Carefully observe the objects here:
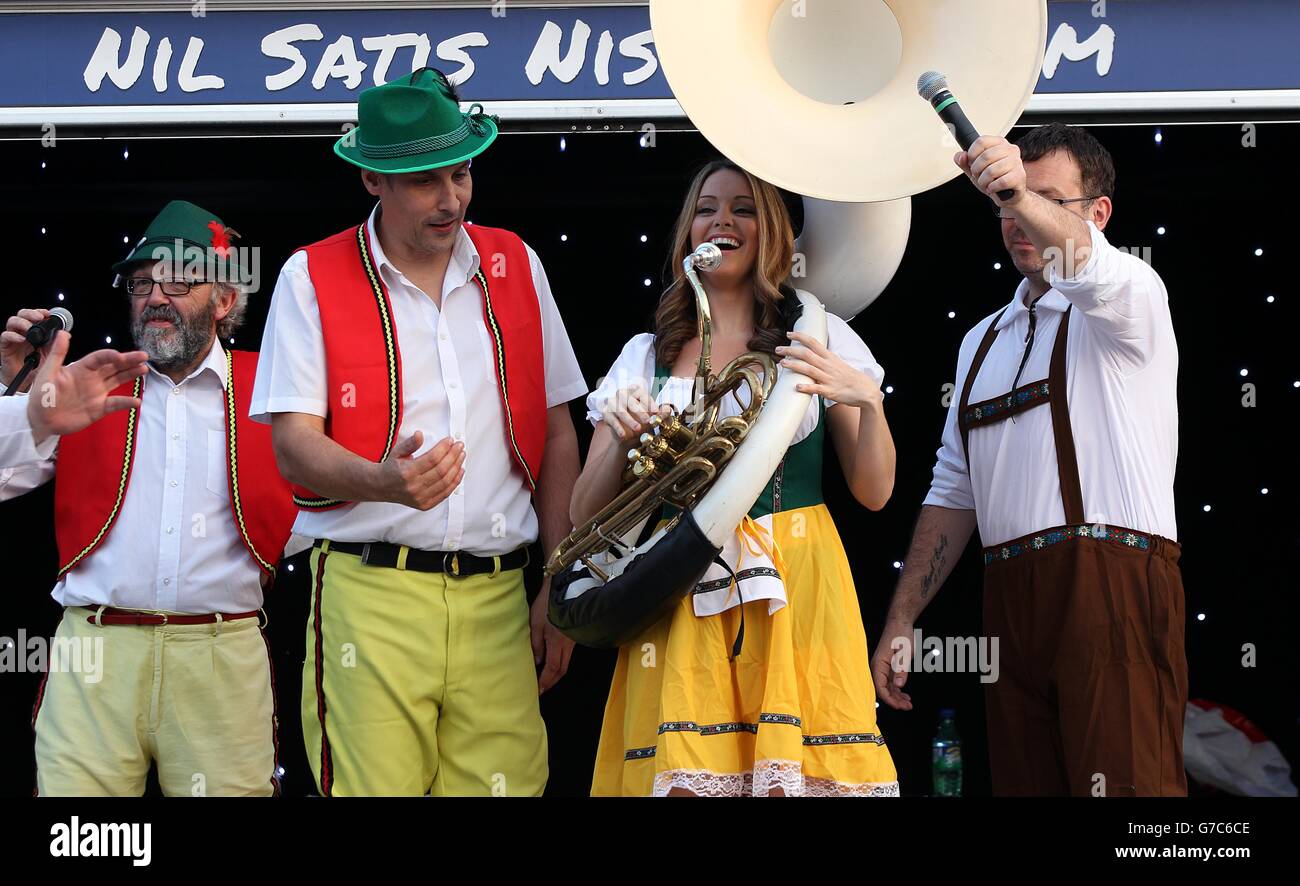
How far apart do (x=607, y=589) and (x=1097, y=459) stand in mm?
1084

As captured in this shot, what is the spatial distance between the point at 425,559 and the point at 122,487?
93 centimetres

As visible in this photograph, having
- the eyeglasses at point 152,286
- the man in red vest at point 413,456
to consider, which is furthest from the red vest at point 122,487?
the man in red vest at point 413,456

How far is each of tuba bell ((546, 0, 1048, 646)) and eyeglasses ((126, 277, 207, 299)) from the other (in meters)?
→ 1.35

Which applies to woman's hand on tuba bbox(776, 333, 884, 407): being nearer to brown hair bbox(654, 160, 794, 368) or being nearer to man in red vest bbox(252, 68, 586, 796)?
brown hair bbox(654, 160, 794, 368)

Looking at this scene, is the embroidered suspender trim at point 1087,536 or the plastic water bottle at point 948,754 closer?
the embroidered suspender trim at point 1087,536

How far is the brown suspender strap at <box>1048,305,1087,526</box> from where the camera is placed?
Result: 3061mm

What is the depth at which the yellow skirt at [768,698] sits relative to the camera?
8.98 ft

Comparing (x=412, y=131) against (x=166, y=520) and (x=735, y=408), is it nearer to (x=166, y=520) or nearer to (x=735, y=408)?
(x=735, y=408)

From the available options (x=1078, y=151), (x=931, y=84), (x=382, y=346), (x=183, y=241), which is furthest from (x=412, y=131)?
(x=1078, y=151)

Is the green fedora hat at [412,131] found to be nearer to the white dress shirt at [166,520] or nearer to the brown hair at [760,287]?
the brown hair at [760,287]

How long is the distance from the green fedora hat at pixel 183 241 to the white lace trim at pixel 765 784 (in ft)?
6.11

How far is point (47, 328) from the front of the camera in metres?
3.54

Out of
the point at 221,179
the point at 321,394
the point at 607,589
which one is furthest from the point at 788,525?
the point at 221,179

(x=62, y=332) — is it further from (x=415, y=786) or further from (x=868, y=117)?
(x=868, y=117)
